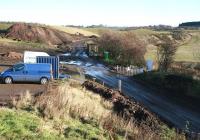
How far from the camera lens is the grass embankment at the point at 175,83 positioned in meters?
34.8

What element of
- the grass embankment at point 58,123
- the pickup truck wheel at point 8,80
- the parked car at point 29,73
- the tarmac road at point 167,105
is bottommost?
the tarmac road at point 167,105

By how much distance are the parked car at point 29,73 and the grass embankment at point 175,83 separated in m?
10.8

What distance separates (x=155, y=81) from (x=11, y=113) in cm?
2905

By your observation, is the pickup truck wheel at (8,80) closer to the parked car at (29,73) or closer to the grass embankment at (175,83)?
the parked car at (29,73)

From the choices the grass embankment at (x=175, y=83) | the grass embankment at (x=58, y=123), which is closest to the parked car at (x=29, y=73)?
the grass embankment at (x=175, y=83)

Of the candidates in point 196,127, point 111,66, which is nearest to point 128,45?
point 111,66

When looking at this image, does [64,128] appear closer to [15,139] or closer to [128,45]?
[15,139]

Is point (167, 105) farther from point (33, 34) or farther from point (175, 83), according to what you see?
point (33, 34)

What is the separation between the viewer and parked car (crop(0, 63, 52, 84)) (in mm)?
33297

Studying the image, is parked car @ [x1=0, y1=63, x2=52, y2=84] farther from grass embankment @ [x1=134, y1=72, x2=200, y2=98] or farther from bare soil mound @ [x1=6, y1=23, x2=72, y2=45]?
bare soil mound @ [x1=6, y1=23, x2=72, y2=45]

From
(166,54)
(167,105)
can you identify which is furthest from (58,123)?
(166,54)

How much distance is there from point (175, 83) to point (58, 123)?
25.3 m

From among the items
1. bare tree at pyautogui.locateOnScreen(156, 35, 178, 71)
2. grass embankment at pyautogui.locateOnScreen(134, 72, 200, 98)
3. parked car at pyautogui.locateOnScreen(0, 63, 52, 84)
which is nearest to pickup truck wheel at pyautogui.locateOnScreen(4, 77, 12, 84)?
parked car at pyautogui.locateOnScreen(0, 63, 52, 84)

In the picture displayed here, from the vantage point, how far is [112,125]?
15125mm
